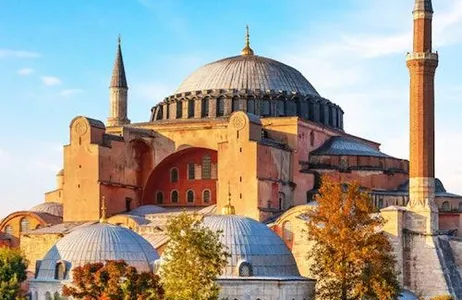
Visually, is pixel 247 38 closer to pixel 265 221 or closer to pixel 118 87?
pixel 118 87

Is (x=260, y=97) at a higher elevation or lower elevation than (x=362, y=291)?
higher

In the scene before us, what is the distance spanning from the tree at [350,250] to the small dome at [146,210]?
10146 mm

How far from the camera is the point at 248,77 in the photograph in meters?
41.2

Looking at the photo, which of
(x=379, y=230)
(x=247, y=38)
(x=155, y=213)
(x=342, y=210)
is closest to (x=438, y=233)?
(x=379, y=230)

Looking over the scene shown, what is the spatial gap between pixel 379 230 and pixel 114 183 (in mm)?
10223

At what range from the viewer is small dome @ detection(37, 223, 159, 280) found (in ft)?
94.8

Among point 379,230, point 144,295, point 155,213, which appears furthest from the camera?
point 155,213

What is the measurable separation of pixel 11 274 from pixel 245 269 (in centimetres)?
611

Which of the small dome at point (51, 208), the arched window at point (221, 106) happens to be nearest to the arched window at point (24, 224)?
the small dome at point (51, 208)

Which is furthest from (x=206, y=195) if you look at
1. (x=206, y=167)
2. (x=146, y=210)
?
(x=146, y=210)

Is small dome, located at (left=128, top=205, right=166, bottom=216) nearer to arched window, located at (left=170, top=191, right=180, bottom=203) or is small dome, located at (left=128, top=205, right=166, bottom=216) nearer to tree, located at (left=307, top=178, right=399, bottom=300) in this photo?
arched window, located at (left=170, top=191, right=180, bottom=203)

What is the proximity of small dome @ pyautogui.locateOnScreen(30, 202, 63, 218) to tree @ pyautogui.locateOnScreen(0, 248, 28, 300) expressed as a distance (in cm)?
1068

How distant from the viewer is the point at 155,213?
125ft

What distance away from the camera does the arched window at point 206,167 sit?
130 feet
